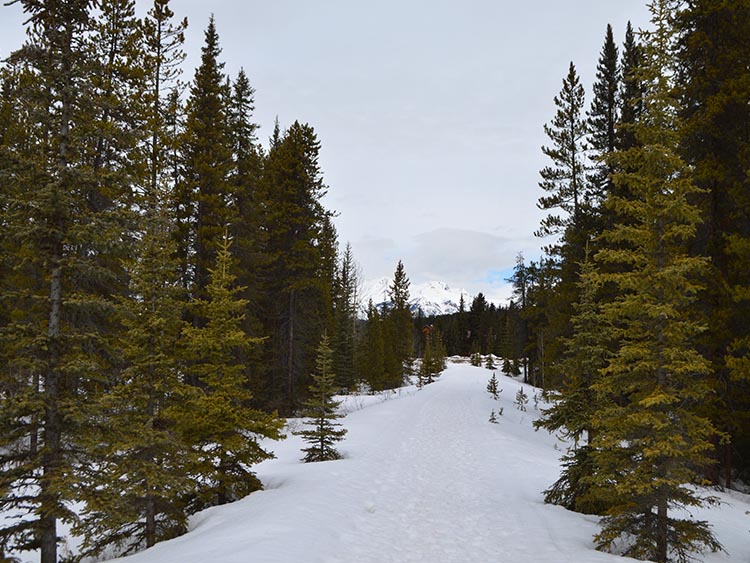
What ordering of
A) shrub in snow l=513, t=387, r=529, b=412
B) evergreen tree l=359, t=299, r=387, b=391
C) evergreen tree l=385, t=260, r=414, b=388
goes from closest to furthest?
shrub in snow l=513, t=387, r=529, b=412
evergreen tree l=359, t=299, r=387, b=391
evergreen tree l=385, t=260, r=414, b=388

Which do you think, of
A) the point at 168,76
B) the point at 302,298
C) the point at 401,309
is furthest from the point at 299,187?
the point at 401,309

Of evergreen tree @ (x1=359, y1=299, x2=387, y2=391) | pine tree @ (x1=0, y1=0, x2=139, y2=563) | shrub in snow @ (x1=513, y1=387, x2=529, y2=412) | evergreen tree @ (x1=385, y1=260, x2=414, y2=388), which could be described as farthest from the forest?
evergreen tree @ (x1=385, y1=260, x2=414, y2=388)

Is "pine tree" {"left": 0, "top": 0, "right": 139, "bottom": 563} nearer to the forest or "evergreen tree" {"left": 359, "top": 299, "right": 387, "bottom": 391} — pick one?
the forest

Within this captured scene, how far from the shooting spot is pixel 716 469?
1359cm

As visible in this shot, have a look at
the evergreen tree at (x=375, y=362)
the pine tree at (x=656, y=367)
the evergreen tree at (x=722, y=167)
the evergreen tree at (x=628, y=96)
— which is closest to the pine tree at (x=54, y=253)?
the pine tree at (x=656, y=367)

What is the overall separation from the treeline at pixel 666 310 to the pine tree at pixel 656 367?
24 mm

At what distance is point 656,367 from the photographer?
24.6 feet

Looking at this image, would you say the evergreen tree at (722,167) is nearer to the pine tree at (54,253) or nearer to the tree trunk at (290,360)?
the pine tree at (54,253)

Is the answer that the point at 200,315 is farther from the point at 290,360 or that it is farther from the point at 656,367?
the point at 290,360

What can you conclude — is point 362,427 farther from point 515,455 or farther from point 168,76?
point 168,76

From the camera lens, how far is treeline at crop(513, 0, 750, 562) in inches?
287

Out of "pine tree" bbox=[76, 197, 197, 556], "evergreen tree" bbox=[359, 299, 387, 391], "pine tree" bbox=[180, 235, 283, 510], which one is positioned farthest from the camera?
"evergreen tree" bbox=[359, 299, 387, 391]

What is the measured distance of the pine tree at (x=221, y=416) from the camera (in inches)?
408

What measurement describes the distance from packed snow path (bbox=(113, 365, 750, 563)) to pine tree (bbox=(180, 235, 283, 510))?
859 mm
